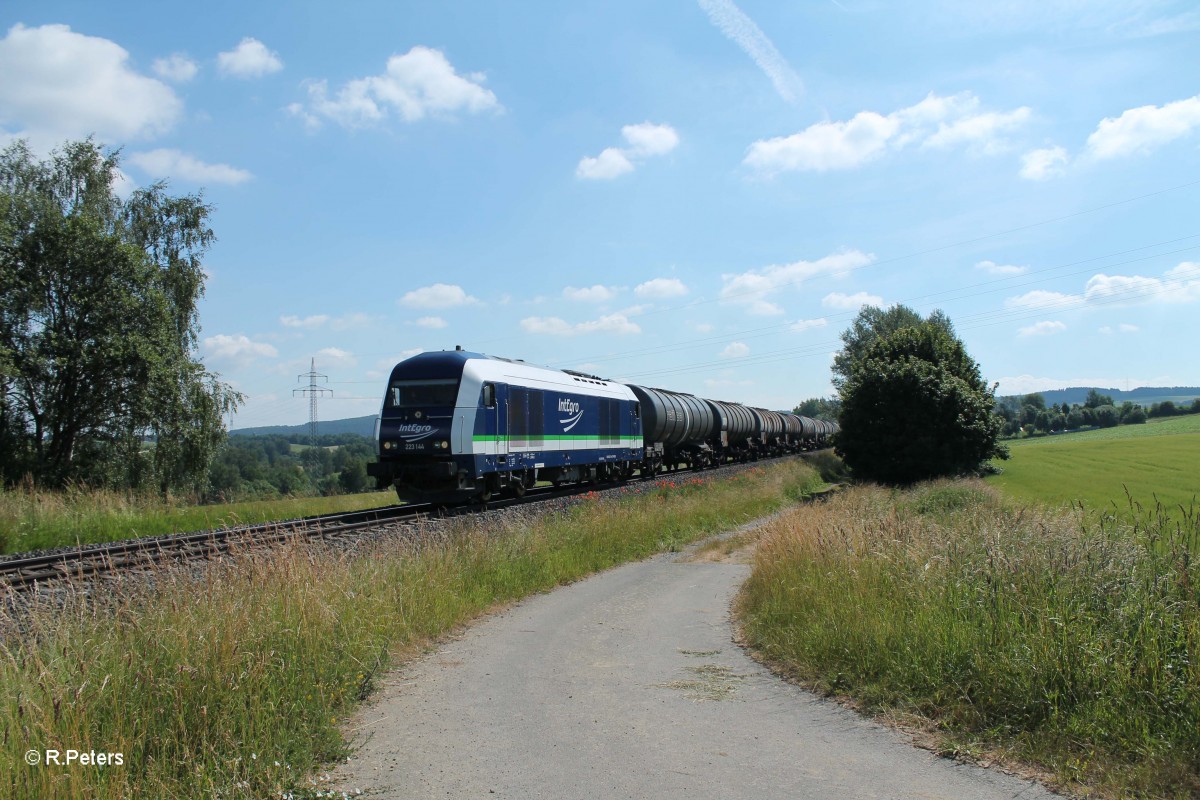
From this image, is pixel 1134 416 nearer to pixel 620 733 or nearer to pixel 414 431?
pixel 414 431

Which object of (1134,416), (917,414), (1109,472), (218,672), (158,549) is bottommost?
(1109,472)

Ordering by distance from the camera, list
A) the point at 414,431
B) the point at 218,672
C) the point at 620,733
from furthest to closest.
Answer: the point at 414,431 → the point at 620,733 → the point at 218,672

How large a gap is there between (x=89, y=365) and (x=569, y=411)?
15.7 metres

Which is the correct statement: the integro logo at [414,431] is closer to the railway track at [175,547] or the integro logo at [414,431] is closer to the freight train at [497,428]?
→ the freight train at [497,428]

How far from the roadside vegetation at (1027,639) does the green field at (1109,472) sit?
61.3 ft

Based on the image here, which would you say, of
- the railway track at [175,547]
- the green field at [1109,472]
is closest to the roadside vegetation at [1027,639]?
the railway track at [175,547]

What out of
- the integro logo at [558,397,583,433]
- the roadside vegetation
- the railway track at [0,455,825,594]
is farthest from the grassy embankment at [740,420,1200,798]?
the integro logo at [558,397,583,433]

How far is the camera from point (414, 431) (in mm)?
18391

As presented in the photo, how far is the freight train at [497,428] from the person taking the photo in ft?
59.8

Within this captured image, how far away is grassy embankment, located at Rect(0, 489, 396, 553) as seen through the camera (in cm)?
1598

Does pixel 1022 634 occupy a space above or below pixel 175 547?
below

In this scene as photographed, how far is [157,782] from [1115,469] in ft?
165

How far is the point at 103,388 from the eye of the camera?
86.3ft

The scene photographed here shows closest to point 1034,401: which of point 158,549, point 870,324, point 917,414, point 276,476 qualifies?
point 870,324
